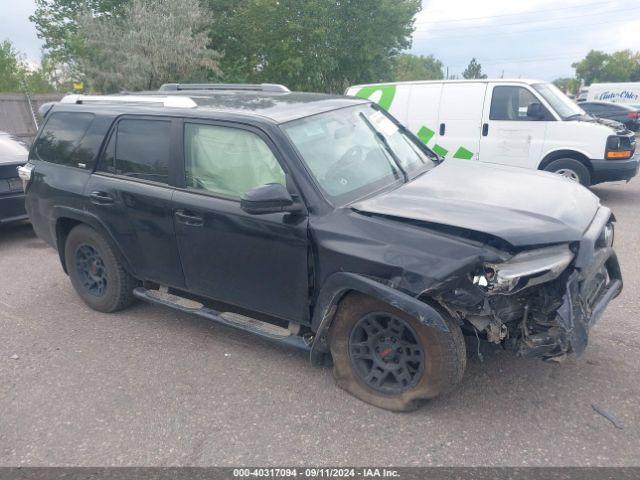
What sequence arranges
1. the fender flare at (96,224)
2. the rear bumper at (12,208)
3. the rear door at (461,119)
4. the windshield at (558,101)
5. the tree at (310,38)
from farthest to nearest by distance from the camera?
the tree at (310,38)
the rear door at (461,119)
the windshield at (558,101)
the rear bumper at (12,208)
the fender flare at (96,224)

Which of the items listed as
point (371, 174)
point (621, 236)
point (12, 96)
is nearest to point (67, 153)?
point (371, 174)

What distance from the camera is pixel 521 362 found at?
3.57 meters

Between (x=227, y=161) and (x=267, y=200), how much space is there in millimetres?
722

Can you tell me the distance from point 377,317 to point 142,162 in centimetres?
220

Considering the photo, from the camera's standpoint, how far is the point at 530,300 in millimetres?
2898

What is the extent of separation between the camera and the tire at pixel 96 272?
4430mm

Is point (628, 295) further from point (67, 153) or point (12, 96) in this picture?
point (12, 96)

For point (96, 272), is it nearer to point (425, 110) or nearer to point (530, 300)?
point (530, 300)

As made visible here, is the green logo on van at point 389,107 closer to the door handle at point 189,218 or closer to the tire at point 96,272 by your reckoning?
the tire at point 96,272

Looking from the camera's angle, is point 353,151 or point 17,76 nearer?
point 353,151

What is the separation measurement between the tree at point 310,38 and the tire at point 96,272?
1818 cm

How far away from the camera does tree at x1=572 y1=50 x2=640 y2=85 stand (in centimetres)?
8269

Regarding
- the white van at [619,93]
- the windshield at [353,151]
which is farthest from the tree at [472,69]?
the windshield at [353,151]

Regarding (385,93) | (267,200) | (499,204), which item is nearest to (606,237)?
(499,204)
